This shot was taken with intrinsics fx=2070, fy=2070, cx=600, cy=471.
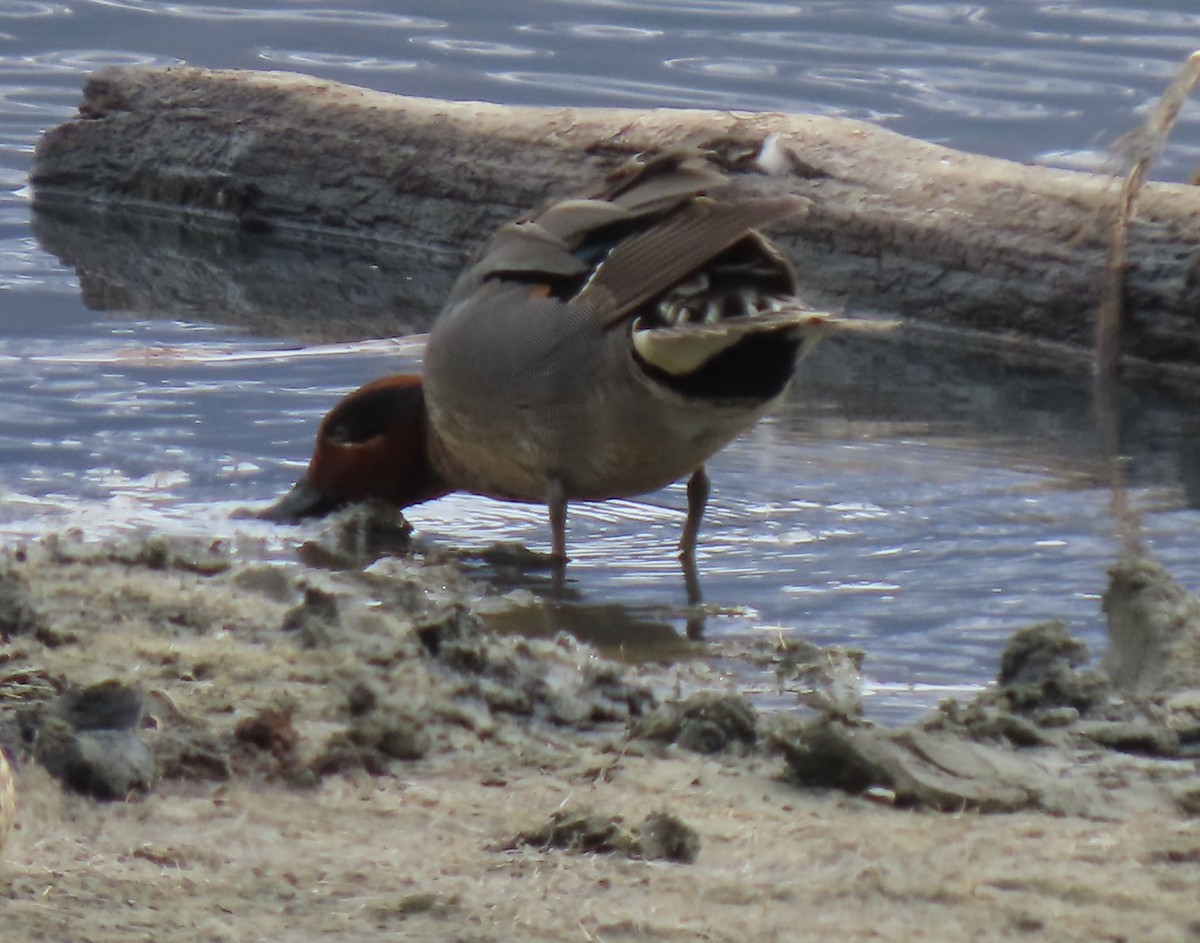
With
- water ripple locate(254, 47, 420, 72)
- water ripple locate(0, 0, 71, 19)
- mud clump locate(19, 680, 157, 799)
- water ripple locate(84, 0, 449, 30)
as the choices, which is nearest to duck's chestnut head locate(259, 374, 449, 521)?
mud clump locate(19, 680, 157, 799)

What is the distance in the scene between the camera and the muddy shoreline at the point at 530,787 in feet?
8.91

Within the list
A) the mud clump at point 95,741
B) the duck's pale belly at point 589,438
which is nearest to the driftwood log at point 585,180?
the duck's pale belly at point 589,438

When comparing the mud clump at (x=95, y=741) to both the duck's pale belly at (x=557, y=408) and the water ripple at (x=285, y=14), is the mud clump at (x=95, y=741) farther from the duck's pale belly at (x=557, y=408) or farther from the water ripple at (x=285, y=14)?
the water ripple at (x=285, y=14)

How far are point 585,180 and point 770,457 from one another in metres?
2.71

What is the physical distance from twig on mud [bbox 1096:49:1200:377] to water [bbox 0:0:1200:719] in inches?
9.7

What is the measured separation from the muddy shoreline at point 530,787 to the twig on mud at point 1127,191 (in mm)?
3404

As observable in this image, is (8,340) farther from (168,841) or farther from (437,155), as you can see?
(168,841)

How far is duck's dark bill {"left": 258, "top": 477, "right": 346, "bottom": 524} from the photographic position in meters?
5.89

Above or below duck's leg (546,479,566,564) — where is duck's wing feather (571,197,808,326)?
above

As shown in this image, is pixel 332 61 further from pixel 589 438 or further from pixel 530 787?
pixel 530 787

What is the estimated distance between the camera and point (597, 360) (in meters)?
5.16

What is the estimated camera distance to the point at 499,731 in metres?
3.75

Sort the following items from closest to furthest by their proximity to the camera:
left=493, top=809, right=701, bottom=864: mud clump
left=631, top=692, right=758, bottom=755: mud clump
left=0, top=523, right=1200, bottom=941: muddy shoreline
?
1. left=0, top=523, right=1200, bottom=941: muddy shoreline
2. left=493, top=809, right=701, bottom=864: mud clump
3. left=631, top=692, right=758, bottom=755: mud clump

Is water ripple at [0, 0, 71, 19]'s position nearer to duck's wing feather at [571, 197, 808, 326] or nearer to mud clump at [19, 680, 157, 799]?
duck's wing feather at [571, 197, 808, 326]
